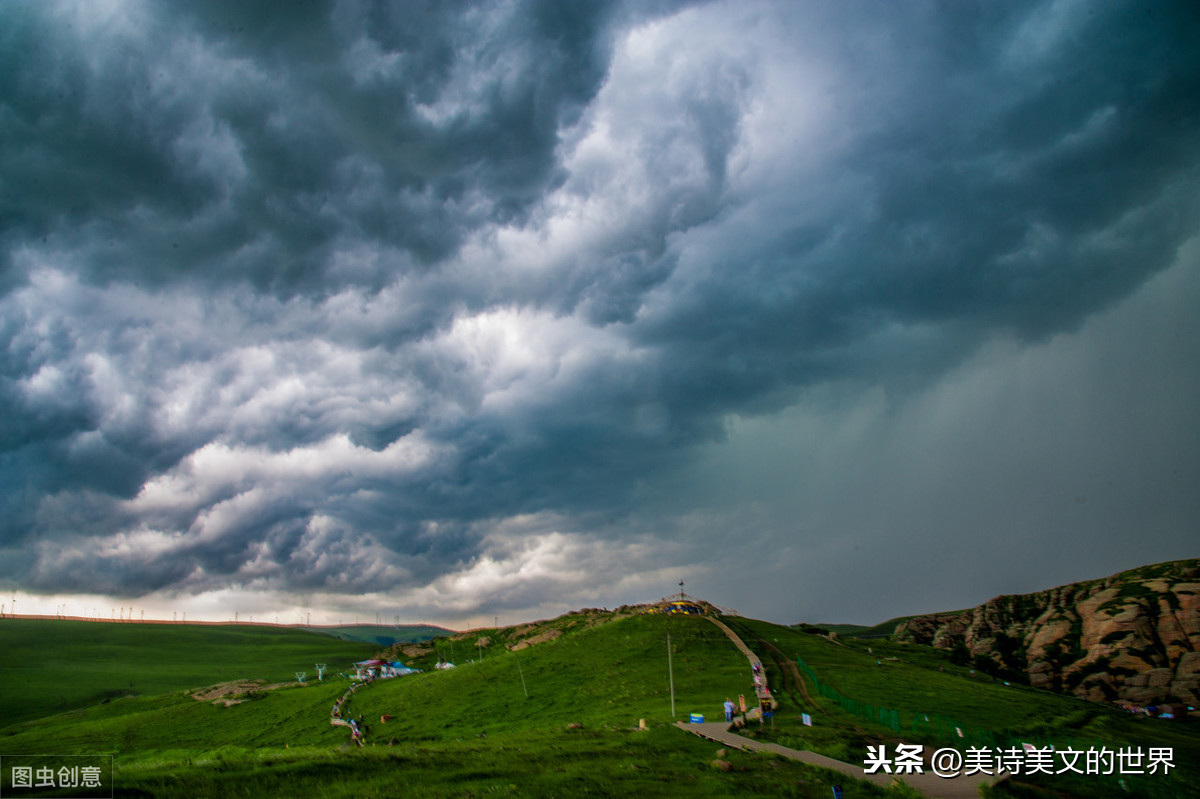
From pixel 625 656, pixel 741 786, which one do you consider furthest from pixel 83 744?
pixel 741 786

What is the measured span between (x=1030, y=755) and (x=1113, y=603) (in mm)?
148035

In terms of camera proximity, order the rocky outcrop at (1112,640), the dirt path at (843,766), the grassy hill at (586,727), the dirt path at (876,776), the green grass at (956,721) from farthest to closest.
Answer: the rocky outcrop at (1112,640) < the green grass at (956,721) < the dirt path at (843,766) < the dirt path at (876,776) < the grassy hill at (586,727)

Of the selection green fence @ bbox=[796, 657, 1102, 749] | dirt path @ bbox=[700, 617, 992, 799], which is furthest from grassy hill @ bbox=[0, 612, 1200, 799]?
dirt path @ bbox=[700, 617, 992, 799]

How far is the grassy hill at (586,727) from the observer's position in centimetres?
2641

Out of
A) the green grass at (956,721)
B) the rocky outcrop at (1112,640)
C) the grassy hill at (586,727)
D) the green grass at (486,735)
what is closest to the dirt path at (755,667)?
the green grass at (956,721)

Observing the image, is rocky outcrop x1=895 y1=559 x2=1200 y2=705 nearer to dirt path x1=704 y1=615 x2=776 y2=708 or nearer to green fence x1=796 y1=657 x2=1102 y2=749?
dirt path x1=704 y1=615 x2=776 y2=708

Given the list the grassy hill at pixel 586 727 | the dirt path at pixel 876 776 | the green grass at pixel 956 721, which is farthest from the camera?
the green grass at pixel 956 721

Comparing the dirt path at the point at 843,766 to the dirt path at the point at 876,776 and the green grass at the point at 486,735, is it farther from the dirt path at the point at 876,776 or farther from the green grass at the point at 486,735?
the green grass at the point at 486,735

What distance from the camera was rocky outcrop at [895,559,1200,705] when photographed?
393 ft

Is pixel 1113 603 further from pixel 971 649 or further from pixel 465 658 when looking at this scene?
pixel 465 658

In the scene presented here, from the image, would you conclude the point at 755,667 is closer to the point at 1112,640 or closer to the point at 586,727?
the point at 586,727

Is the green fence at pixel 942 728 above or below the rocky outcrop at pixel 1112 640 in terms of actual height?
above

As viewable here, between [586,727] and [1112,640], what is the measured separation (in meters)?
145

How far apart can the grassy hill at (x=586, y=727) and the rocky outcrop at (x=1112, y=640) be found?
1036 inches
